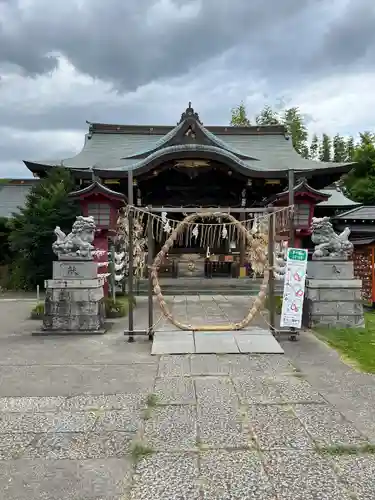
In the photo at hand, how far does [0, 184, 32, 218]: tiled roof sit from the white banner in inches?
828

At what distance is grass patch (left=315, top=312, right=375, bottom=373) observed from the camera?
6520mm

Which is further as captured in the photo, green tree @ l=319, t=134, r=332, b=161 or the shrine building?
green tree @ l=319, t=134, r=332, b=161

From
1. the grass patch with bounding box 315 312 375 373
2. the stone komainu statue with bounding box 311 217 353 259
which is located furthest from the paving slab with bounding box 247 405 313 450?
the stone komainu statue with bounding box 311 217 353 259

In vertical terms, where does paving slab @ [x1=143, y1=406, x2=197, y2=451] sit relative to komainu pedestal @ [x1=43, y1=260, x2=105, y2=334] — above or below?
below

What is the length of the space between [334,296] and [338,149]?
4415 centimetres

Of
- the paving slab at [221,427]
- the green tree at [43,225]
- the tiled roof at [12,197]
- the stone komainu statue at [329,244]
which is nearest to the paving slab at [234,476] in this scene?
the paving slab at [221,427]

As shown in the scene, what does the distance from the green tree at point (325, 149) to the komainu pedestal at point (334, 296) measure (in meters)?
42.5

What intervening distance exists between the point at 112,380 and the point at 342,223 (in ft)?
41.9

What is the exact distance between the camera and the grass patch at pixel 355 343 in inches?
257

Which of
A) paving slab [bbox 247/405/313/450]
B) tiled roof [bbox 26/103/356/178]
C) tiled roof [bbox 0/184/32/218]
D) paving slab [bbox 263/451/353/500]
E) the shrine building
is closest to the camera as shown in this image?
paving slab [bbox 263/451/353/500]

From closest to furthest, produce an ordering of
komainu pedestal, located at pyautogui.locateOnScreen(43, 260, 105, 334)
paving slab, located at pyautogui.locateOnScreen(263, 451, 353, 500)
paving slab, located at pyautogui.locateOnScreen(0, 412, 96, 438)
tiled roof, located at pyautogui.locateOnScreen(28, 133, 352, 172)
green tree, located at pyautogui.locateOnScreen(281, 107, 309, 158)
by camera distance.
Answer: paving slab, located at pyautogui.locateOnScreen(263, 451, 353, 500)
paving slab, located at pyautogui.locateOnScreen(0, 412, 96, 438)
komainu pedestal, located at pyautogui.locateOnScreen(43, 260, 105, 334)
tiled roof, located at pyautogui.locateOnScreen(28, 133, 352, 172)
green tree, located at pyautogui.locateOnScreen(281, 107, 309, 158)

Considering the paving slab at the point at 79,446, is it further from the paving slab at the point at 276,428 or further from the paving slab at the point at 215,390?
the paving slab at the point at 215,390

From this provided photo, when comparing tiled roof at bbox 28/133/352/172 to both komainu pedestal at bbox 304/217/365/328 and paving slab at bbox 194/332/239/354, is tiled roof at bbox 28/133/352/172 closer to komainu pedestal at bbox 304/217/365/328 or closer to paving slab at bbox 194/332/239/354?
komainu pedestal at bbox 304/217/365/328

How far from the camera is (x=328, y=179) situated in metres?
16.3
